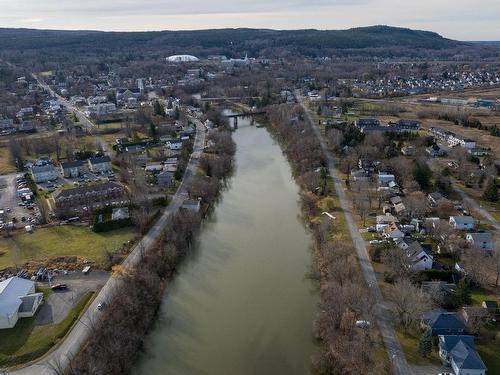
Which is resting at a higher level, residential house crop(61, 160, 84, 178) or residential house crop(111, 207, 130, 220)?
residential house crop(111, 207, 130, 220)

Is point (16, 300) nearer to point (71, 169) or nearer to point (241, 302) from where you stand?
point (241, 302)

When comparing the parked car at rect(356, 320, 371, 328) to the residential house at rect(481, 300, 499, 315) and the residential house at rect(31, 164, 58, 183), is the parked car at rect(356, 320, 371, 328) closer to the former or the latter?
the residential house at rect(481, 300, 499, 315)

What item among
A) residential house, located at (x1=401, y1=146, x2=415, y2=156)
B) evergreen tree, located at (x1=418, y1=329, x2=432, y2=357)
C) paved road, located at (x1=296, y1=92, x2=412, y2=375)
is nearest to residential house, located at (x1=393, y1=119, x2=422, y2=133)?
residential house, located at (x1=401, y1=146, x2=415, y2=156)

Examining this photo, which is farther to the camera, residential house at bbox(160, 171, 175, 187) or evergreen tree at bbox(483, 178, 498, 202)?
residential house at bbox(160, 171, 175, 187)

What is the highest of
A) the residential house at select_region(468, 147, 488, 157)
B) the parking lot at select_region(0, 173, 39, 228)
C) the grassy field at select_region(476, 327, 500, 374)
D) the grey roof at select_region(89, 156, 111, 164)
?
the grassy field at select_region(476, 327, 500, 374)

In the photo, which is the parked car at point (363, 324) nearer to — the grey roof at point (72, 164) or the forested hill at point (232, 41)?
the grey roof at point (72, 164)

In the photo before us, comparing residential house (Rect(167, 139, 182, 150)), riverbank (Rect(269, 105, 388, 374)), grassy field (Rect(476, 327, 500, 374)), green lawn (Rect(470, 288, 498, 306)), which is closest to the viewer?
grassy field (Rect(476, 327, 500, 374))

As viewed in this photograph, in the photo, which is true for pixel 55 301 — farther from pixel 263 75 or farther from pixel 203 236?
pixel 263 75
